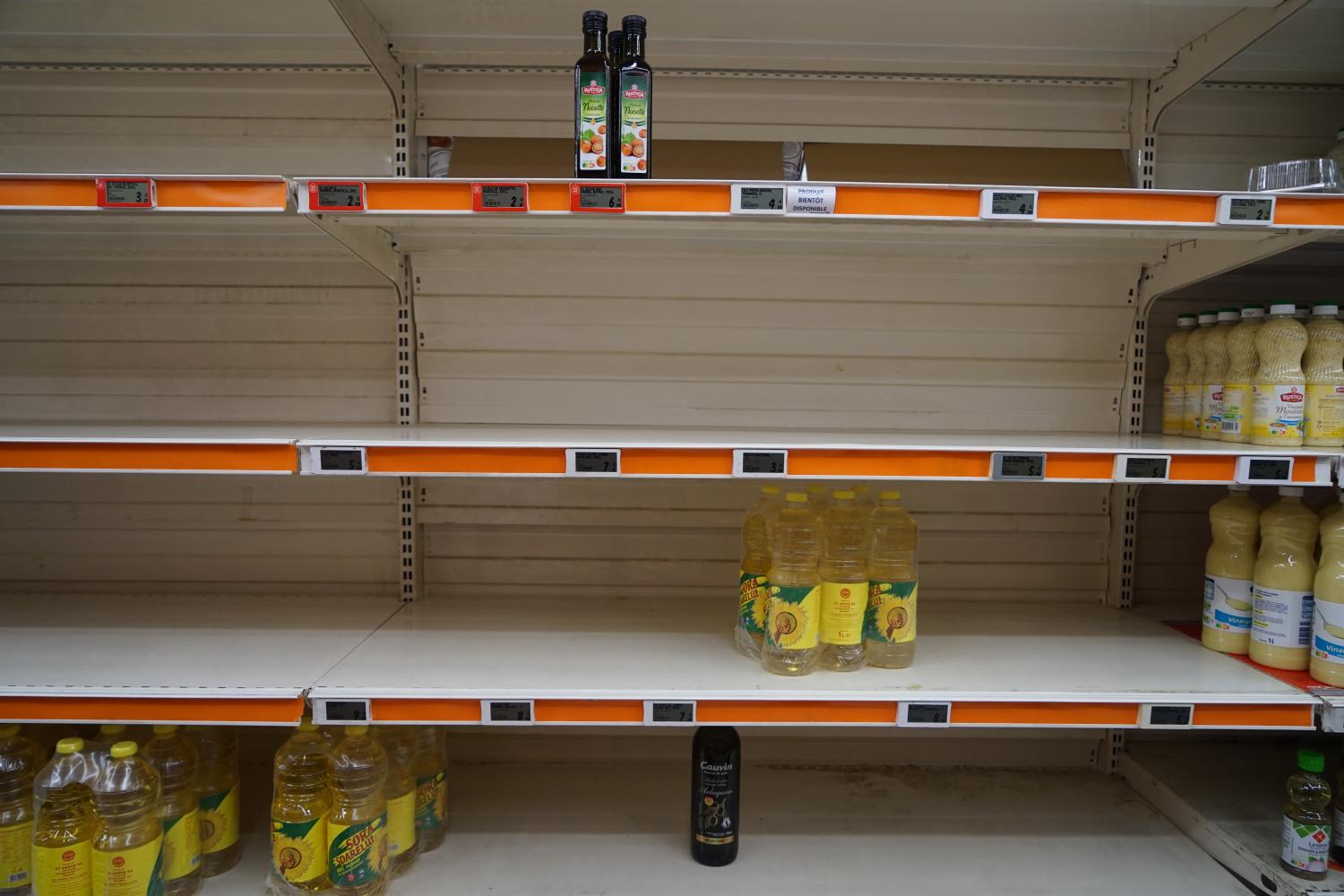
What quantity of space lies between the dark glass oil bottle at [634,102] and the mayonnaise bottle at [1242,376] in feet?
4.84

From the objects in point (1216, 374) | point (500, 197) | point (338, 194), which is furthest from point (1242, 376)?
point (338, 194)

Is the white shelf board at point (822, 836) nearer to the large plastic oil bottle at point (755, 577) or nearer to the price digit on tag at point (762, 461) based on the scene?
the large plastic oil bottle at point (755, 577)

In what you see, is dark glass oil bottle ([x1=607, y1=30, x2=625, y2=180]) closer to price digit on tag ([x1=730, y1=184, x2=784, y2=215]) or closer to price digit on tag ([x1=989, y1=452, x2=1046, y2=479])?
price digit on tag ([x1=730, y1=184, x2=784, y2=215])

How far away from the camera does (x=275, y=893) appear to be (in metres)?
1.64

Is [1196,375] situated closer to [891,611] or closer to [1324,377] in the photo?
[1324,377]

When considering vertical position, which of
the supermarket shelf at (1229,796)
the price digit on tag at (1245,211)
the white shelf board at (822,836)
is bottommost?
the white shelf board at (822,836)

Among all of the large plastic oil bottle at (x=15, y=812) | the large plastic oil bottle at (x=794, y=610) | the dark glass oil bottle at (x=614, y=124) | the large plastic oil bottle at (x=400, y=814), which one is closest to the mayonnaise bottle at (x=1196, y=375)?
the large plastic oil bottle at (x=794, y=610)

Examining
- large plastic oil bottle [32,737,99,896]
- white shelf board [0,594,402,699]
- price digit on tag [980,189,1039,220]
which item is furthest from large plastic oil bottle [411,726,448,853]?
price digit on tag [980,189,1039,220]

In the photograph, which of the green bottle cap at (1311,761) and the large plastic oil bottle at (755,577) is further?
the large plastic oil bottle at (755,577)

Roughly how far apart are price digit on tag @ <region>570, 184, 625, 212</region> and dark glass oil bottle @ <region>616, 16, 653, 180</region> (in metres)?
0.13

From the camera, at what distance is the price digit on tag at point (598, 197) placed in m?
1.47

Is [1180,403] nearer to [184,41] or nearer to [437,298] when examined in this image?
[437,298]

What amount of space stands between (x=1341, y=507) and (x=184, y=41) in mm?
3165

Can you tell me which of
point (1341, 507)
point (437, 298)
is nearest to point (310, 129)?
point (437, 298)
